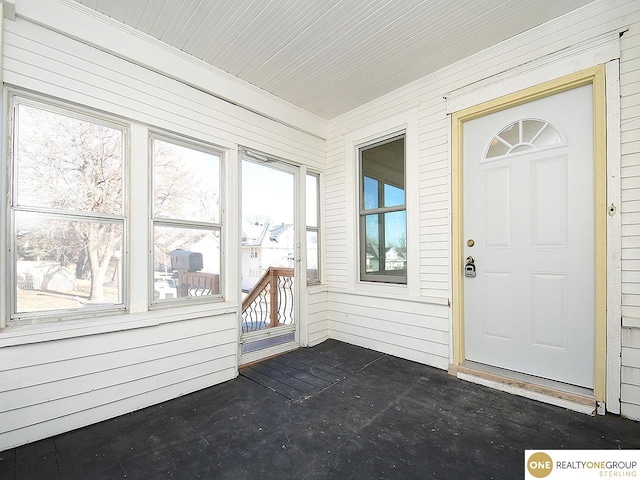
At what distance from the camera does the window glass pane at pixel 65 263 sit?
76.9 inches

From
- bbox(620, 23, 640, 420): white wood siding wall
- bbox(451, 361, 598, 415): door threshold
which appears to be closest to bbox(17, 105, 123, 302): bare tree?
bbox(451, 361, 598, 415): door threshold

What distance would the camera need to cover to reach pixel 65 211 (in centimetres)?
208

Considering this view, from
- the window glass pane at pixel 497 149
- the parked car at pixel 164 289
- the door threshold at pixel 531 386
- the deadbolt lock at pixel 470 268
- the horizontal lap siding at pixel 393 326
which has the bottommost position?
the door threshold at pixel 531 386

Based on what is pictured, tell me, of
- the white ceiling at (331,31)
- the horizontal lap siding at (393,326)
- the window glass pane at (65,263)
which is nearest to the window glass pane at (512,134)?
the white ceiling at (331,31)

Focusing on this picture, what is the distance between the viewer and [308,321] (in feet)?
12.1

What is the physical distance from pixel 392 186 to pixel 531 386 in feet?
7.57

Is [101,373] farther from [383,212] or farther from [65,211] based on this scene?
[383,212]

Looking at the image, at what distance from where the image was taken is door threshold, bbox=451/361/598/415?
2125mm

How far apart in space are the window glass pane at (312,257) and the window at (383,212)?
64 cm

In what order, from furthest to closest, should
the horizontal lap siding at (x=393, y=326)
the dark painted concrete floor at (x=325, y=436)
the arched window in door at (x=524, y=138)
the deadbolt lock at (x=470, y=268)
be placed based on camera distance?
the horizontal lap siding at (x=393, y=326)
the deadbolt lock at (x=470, y=268)
the arched window in door at (x=524, y=138)
the dark painted concrete floor at (x=325, y=436)

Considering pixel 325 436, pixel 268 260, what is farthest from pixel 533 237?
pixel 268 260

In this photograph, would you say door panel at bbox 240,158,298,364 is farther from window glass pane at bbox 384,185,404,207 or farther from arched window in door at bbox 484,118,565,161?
arched window in door at bbox 484,118,565,161

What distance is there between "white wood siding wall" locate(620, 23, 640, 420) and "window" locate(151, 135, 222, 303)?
3.29m

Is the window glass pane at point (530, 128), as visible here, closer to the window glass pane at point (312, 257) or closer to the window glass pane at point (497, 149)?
the window glass pane at point (497, 149)
